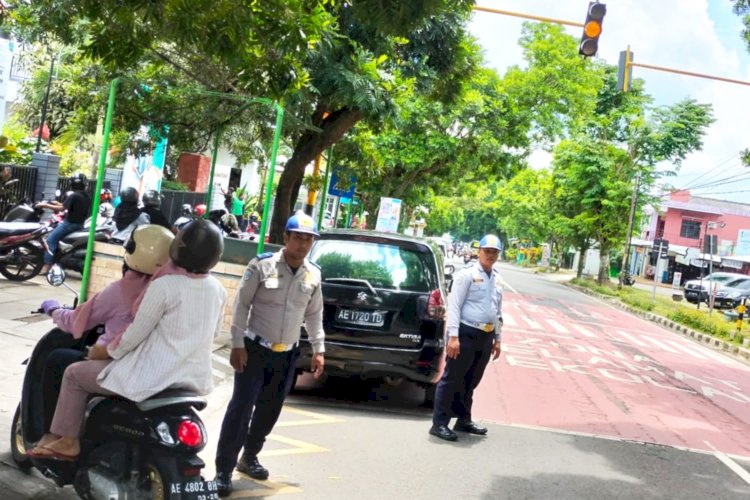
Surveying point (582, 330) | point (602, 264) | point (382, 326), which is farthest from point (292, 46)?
point (602, 264)

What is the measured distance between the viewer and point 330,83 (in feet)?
36.8

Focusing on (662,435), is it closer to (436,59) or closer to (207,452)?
(207,452)

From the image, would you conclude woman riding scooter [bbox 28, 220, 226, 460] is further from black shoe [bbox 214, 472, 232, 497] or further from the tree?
the tree

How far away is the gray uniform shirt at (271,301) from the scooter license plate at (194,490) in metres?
1.38

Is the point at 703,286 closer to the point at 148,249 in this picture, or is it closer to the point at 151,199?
the point at 151,199

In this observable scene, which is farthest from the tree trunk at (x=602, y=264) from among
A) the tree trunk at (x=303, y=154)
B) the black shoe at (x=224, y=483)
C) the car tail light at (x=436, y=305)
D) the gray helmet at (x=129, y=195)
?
the black shoe at (x=224, y=483)

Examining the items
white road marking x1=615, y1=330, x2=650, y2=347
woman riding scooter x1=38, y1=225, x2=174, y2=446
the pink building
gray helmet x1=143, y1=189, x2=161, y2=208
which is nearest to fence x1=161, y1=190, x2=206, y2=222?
gray helmet x1=143, y1=189, x2=161, y2=208

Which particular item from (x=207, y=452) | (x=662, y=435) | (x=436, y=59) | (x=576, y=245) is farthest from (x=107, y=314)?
(x=576, y=245)

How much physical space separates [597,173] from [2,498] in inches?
1616

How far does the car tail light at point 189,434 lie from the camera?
11.9ft

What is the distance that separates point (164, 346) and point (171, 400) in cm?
25

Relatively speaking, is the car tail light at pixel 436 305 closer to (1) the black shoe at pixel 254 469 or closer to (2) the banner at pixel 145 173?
(1) the black shoe at pixel 254 469

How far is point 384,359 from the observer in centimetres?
752

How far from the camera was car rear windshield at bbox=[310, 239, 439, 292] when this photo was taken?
25.4ft
